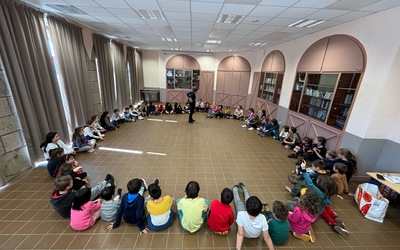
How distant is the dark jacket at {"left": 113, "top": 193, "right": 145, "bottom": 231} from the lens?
84.0 inches

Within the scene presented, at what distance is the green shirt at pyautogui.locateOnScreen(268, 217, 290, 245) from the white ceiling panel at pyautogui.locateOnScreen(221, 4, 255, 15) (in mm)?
3473

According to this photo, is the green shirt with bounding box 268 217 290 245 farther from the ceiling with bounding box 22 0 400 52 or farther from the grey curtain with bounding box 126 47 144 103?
the grey curtain with bounding box 126 47 144 103

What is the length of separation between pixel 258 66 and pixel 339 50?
198 inches

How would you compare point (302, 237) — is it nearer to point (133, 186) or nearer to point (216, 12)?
point (133, 186)

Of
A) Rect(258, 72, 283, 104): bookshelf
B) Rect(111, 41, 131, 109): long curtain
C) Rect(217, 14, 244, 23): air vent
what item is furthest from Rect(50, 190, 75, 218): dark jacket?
Rect(258, 72, 283, 104): bookshelf

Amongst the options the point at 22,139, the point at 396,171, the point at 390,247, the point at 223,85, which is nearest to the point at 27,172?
the point at 22,139

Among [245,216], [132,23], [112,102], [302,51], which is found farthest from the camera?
[112,102]

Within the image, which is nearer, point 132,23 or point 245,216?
point 245,216

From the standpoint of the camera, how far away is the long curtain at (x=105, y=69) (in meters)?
5.70

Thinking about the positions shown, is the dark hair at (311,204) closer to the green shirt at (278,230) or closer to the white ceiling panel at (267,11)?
the green shirt at (278,230)

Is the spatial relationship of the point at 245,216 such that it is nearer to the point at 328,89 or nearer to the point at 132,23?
the point at 328,89

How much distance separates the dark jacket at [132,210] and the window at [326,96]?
15.0 feet

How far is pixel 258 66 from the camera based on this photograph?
8.77m

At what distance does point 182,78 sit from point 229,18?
754 cm
